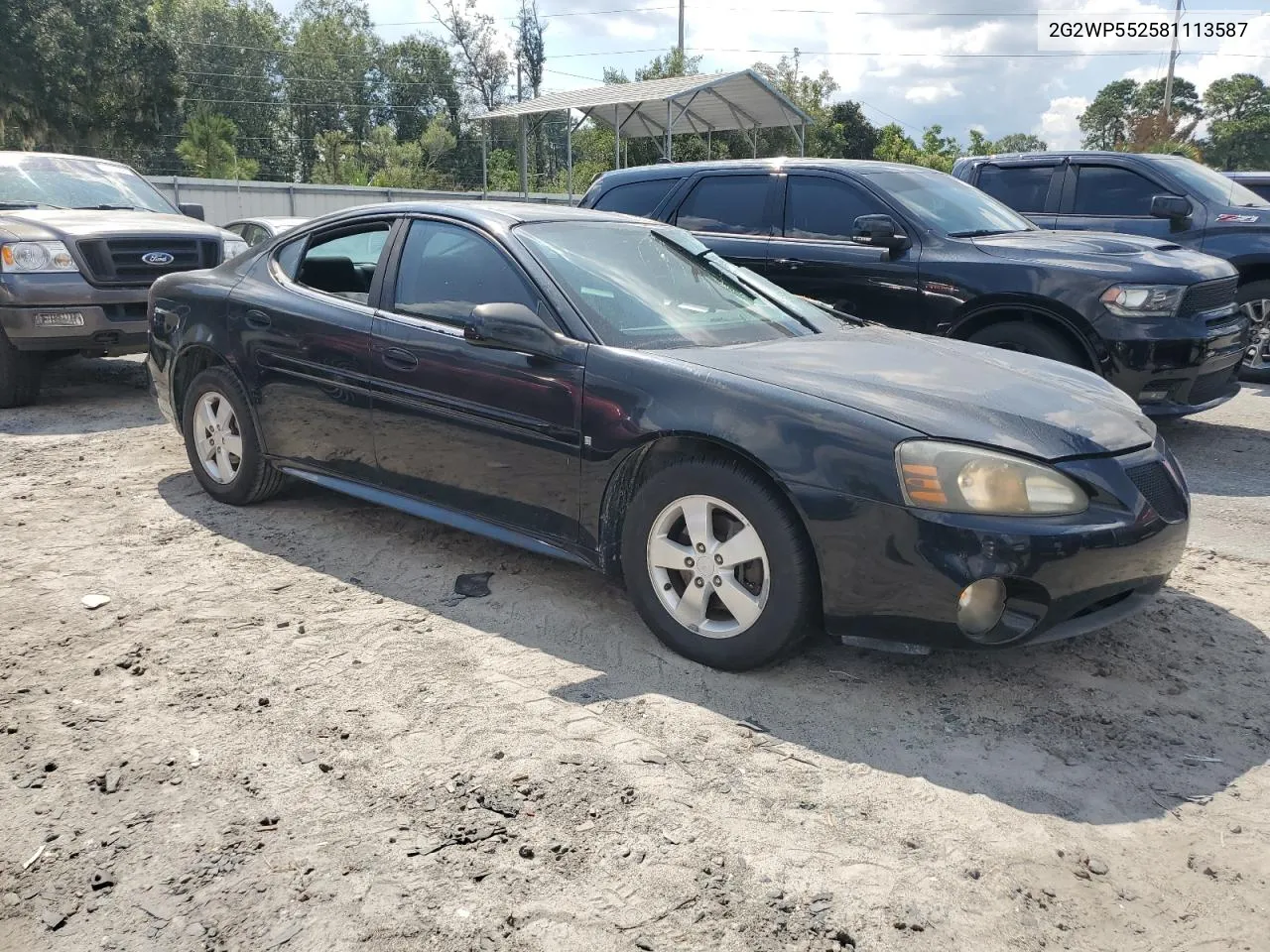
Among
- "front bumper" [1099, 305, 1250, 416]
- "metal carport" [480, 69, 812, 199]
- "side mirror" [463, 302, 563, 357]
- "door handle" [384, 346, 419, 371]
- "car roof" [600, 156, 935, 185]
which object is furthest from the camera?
"metal carport" [480, 69, 812, 199]

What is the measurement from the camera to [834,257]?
6.96 metres

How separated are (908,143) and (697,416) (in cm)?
4783

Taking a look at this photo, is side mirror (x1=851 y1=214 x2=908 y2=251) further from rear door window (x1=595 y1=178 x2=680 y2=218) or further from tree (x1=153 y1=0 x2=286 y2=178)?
tree (x1=153 y1=0 x2=286 y2=178)

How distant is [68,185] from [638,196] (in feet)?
15.5

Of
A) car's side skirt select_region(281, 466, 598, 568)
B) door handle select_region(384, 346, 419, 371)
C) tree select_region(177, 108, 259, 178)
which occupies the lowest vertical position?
car's side skirt select_region(281, 466, 598, 568)

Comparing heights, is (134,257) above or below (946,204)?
below

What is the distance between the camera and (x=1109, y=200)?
8.68 metres

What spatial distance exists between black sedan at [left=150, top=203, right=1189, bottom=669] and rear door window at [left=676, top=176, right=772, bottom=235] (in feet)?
8.97

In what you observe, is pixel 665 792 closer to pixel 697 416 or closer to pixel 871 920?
pixel 871 920

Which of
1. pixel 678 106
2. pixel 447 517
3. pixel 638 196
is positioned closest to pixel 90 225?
pixel 638 196

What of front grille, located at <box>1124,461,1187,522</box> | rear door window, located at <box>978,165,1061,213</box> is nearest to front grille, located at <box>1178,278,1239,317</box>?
rear door window, located at <box>978,165,1061,213</box>

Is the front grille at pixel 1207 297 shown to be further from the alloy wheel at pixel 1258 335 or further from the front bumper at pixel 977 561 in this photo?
the front bumper at pixel 977 561

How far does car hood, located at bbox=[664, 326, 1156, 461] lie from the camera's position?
10.5 ft

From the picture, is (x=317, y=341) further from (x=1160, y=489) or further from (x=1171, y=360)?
(x=1171, y=360)
